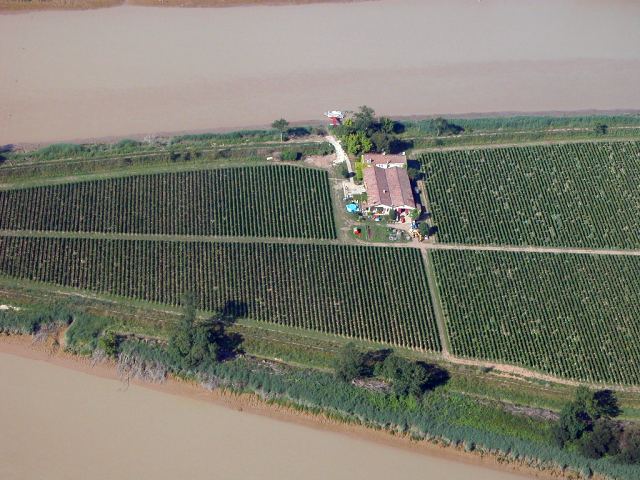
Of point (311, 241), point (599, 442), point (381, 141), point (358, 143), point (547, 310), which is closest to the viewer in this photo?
point (599, 442)

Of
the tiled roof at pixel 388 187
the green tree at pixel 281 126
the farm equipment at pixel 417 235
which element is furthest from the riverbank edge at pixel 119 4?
the farm equipment at pixel 417 235

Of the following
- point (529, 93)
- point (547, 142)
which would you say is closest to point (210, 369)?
point (547, 142)

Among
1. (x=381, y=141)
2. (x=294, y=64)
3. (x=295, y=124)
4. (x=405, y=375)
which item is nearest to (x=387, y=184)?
(x=381, y=141)

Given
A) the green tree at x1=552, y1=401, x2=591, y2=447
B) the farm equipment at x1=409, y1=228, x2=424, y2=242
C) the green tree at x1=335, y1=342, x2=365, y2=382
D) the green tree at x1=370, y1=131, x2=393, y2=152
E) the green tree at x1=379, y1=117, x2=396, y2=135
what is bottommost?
the green tree at x1=552, y1=401, x2=591, y2=447

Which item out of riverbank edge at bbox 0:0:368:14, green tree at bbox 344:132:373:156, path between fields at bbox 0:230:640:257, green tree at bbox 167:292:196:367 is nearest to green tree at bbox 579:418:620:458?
path between fields at bbox 0:230:640:257

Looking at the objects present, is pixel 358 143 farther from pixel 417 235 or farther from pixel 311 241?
pixel 311 241

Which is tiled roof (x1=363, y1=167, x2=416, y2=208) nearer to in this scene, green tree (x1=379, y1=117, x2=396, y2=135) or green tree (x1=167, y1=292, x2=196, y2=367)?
green tree (x1=379, y1=117, x2=396, y2=135)

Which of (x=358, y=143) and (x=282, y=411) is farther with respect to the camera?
(x=358, y=143)
